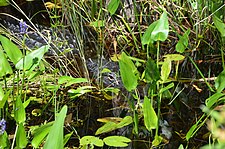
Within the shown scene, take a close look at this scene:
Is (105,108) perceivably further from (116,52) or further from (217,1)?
(217,1)

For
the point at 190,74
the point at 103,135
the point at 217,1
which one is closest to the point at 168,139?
the point at 103,135

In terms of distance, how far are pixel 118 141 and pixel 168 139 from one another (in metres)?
0.18

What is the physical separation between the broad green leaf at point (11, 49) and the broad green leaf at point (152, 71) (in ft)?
1.01

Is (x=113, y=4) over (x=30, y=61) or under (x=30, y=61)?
over

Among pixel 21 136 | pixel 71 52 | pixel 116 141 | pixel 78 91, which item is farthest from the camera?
pixel 71 52

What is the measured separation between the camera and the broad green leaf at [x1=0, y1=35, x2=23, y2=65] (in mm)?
957

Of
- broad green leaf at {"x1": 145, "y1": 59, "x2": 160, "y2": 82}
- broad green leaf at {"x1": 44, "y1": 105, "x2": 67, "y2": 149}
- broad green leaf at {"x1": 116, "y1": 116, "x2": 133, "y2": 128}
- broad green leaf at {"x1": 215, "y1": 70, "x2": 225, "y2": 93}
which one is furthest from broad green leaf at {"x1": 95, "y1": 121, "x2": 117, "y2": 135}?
broad green leaf at {"x1": 44, "y1": 105, "x2": 67, "y2": 149}

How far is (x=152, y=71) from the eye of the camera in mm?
989

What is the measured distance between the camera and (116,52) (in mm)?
1438

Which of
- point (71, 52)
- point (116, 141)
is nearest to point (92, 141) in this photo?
point (116, 141)

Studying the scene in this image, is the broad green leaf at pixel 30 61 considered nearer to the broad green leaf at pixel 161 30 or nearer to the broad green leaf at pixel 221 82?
the broad green leaf at pixel 161 30

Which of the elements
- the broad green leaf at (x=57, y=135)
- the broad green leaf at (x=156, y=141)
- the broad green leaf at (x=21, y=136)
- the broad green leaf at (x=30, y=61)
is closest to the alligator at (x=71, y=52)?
the broad green leaf at (x=30, y=61)

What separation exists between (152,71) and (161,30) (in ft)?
0.33

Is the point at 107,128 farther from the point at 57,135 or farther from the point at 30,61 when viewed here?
the point at 57,135
